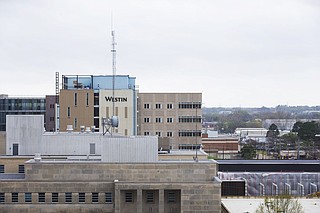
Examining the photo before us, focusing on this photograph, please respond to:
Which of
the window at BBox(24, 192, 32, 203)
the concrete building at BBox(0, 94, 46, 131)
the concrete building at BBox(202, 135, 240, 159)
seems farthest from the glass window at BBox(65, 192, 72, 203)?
the concrete building at BBox(202, 135, 240, 159)

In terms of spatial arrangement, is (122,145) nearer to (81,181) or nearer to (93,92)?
(81,181)

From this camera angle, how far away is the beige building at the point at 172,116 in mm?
119562

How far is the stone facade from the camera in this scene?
51594 millimetres

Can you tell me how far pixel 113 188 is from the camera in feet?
172

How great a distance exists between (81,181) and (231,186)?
3387cm

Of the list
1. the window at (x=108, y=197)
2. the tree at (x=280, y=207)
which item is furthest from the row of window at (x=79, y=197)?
the tree at (x=280, y=207)

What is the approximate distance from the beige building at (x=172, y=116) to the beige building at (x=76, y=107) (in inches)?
512

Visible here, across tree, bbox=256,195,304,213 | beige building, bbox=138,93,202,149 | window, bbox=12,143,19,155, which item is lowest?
tree, bbox=256,195,304,213

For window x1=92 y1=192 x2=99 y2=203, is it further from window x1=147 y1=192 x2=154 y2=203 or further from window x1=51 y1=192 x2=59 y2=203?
window x1=147 y1=192 x2=154 y2=203

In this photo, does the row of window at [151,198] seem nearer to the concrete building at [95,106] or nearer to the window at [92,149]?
the window at [92,149]

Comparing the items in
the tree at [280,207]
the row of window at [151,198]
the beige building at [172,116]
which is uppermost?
the beige building at [172,116]

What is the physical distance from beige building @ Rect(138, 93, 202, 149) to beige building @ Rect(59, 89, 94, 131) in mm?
13009

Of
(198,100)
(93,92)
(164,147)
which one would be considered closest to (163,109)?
(198,100)

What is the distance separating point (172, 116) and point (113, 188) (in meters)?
68.6
